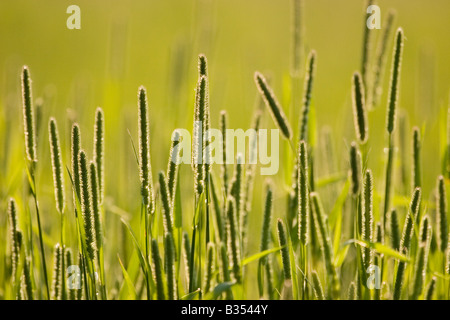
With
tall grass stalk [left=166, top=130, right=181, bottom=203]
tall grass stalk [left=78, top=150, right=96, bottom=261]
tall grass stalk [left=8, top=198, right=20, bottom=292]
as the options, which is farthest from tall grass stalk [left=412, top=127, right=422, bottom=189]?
tall grass stalk [left=8, top=198, right=20, bottom=292]

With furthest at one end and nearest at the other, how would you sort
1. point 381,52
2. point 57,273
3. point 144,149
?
point 381,52, point 57,273, point 144,149

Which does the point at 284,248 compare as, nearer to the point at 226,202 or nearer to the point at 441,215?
the point at 226,202

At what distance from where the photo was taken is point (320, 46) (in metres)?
2.10

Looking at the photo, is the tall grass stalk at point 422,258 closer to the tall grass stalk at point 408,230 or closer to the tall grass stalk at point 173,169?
the tall grass stalk at point 408,230

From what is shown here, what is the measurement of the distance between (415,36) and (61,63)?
1487 millimetres

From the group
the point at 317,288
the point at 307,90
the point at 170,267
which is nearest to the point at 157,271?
the point at 170,267

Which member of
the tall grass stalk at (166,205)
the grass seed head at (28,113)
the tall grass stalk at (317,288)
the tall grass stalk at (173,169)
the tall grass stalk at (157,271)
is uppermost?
the grass seed head at (28,113)

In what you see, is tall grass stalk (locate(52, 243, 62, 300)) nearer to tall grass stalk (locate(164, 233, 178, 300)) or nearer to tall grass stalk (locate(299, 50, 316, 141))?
tall grass stalk (locate(164, 233, 178, 300))

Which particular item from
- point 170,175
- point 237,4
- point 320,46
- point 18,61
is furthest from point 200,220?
point 237,4

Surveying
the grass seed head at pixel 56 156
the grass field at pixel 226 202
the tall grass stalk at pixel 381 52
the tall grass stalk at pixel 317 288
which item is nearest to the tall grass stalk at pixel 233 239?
the grass field at pixel 226 202

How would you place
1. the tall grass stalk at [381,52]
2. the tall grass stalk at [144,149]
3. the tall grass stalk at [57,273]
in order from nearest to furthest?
1. the tall grass stalk at [144,149]
2. the tall grass stalk at [57,273]
3. the tall grass stalk at [381,52]

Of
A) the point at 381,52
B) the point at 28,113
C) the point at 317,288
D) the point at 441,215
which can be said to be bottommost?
the point at 317,288

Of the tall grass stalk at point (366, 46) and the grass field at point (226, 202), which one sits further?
the tall grass stalk at point (366, 46)
